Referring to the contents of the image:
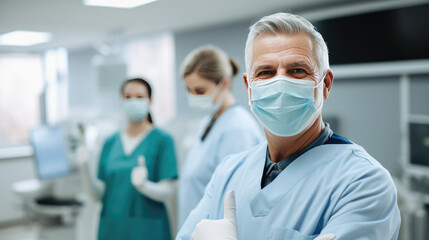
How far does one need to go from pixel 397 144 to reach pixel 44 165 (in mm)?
2804

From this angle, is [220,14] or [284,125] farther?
[220,14]

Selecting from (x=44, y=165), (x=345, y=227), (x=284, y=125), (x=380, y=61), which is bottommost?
(x=44, y=165)

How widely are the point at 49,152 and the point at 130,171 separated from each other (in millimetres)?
1945

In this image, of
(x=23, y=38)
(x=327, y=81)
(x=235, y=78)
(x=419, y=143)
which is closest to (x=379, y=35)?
(x=419, y=143)

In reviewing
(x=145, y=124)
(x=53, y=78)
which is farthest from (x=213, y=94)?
(x=53, y=78)

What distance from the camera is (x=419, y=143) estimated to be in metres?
2.61

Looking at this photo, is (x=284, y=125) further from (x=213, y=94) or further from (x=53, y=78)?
(x=53, y=78)

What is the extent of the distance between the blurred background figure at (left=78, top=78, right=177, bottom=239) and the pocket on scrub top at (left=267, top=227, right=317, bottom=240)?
37.4 inches

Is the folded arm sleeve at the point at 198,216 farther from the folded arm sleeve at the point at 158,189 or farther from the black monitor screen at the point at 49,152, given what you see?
the black monitor screen at the point at 49,152

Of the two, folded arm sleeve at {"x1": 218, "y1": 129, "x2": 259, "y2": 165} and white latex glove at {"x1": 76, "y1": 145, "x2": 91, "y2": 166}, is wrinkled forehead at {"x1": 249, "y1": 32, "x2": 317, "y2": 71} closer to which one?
folded arm sleeve at {"x1": 218, "y1": 129, "x2": 259, "y2": 165}

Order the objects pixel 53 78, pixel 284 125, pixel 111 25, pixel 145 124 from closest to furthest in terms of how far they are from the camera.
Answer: pixel 284 125
pixel 145 124
pixel 111 25
pixel 53 78

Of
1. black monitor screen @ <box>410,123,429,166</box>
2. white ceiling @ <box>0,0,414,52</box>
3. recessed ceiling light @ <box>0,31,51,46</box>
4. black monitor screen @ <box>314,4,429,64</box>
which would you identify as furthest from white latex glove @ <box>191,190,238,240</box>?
recessed ceiling light @ <box>0,31,51,46</box>

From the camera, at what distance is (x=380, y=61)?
3221 millimetres

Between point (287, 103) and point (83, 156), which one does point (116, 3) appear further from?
point (287, 103)
